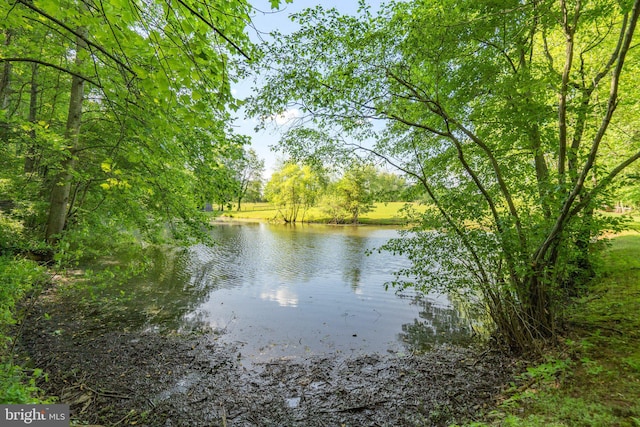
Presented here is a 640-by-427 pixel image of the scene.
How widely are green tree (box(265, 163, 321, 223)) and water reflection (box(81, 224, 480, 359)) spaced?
29.5 m

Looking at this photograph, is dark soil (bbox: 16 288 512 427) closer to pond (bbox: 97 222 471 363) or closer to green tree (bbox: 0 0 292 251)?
pond (bbox: 97 222 471 363)

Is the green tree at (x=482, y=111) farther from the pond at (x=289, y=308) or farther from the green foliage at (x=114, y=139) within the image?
the pond at (x=289, y=308)

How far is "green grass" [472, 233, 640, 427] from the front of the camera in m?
3.27

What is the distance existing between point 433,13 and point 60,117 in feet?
37.0

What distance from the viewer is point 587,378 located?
3.94 meters

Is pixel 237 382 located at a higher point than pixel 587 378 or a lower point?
lower

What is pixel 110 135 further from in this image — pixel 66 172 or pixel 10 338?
pixel 10 338

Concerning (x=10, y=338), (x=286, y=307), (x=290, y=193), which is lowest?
(x=286, y=307)

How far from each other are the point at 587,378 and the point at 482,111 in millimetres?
4844

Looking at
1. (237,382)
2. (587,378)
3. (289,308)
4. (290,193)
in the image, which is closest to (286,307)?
(289,308)

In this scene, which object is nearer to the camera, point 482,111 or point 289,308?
point 482,111

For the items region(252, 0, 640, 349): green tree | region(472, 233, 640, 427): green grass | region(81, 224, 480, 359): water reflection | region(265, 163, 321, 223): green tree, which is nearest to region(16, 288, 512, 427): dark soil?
region(472, 233, 640, 427): green grass

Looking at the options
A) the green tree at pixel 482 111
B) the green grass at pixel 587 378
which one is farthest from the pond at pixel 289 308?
the green grass at pixel 587 378

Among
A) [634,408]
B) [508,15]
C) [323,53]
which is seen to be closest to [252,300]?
[323,53]
